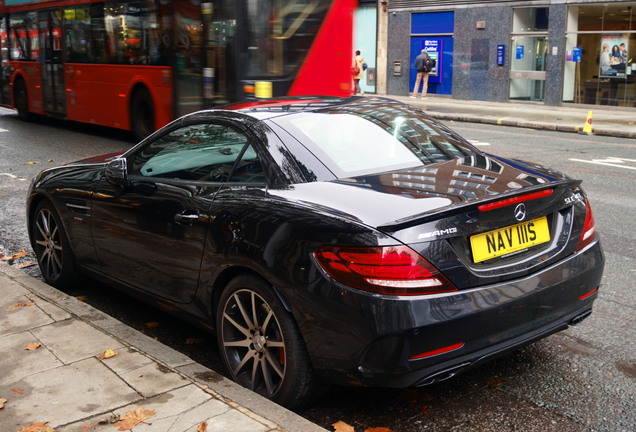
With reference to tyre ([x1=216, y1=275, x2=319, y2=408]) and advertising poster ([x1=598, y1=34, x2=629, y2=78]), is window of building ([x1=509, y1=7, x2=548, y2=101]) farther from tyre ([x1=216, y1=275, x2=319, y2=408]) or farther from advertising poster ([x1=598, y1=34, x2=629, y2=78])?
tyre ([x1=216, y1=275, x2=319, y2=408])

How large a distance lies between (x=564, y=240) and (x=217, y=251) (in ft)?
5.94

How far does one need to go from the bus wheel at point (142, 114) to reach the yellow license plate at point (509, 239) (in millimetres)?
10787

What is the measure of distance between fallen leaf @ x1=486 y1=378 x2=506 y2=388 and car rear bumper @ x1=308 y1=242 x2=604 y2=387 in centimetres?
47

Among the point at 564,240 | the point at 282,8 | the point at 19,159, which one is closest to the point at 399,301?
the point at 564,240

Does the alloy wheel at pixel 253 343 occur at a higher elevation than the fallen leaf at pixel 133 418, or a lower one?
higher

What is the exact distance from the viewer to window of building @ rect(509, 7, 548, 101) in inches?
987

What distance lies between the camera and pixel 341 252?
326 cm

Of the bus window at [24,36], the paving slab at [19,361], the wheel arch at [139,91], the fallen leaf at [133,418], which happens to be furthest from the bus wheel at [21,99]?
the fallen leaf at [133,418]

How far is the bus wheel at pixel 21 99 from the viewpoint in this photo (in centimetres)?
1900

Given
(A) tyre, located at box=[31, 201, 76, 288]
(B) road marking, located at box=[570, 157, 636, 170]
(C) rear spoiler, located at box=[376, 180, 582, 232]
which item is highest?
(C) rear spoiler, located at box=[376, 180, 582, 232]

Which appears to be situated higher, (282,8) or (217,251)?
(282,8)

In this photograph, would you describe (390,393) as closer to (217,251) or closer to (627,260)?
(217,251)

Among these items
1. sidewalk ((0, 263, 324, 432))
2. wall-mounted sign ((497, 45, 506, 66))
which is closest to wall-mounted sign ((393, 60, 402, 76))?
wall-mounted sign ((497, 45, 506, 66))

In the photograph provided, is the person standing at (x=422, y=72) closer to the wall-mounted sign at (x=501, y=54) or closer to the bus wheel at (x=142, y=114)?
the wall-mounted sign at (x=501, y=54)
